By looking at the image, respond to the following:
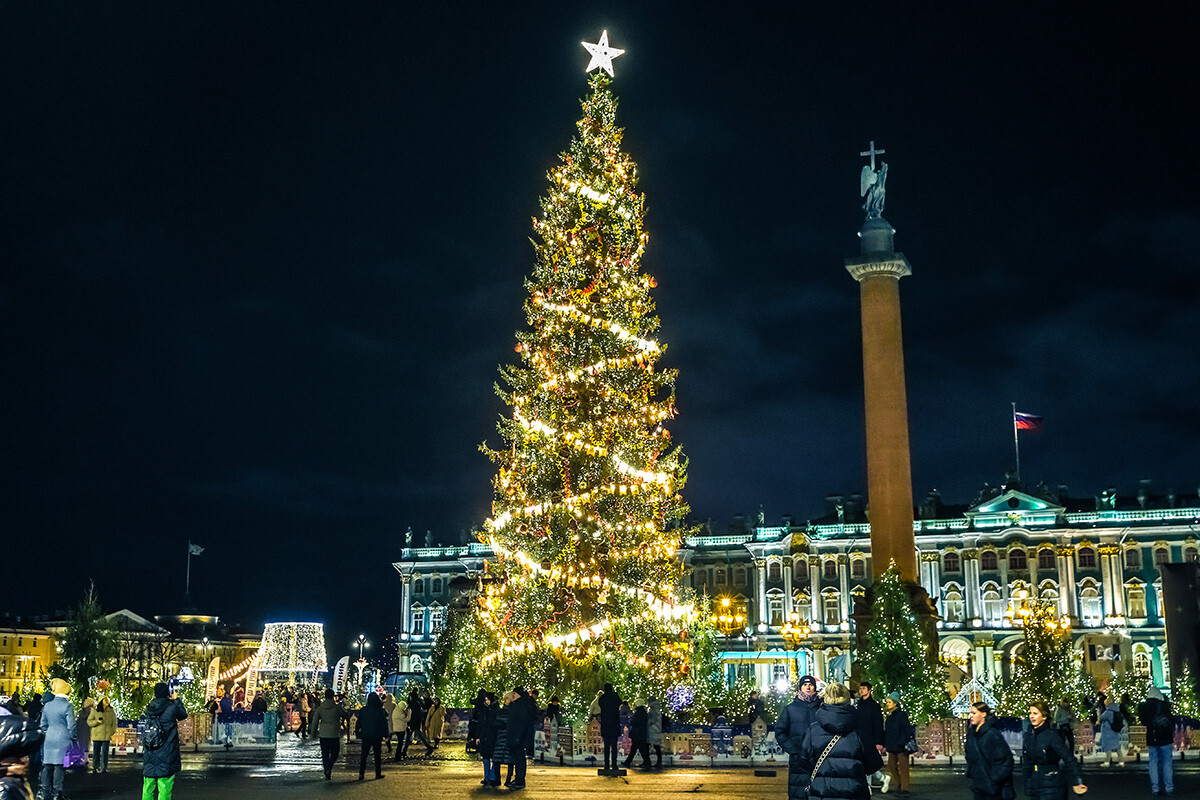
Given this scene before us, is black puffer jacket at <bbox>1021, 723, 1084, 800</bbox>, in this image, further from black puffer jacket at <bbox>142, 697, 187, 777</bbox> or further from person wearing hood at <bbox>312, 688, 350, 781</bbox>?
person wearing hood at <bbox>312, 688, 350, 781</bbox>

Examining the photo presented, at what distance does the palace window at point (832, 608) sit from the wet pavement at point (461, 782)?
55749mm

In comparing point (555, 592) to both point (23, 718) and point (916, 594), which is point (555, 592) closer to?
point (916, 594)

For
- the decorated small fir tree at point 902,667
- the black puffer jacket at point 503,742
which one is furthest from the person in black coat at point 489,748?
the decorated small fir tree at point 902,667

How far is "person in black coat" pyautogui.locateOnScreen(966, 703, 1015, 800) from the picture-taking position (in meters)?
9.91

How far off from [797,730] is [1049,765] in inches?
87.1

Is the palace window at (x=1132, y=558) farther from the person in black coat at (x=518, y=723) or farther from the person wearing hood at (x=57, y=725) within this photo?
the person wearing hood at (x=57, y=725)

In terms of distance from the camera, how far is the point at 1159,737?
16.3 meters

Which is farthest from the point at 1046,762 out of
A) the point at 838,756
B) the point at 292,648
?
the point at 292,648

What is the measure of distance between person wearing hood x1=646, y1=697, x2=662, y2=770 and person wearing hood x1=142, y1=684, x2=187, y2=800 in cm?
1103

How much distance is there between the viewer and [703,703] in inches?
1134

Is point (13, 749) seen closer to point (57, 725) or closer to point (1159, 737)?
point (57, 725)

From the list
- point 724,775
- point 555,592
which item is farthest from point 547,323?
point 724,775

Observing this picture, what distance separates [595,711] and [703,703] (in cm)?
535

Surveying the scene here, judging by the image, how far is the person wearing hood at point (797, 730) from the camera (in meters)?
11.1
